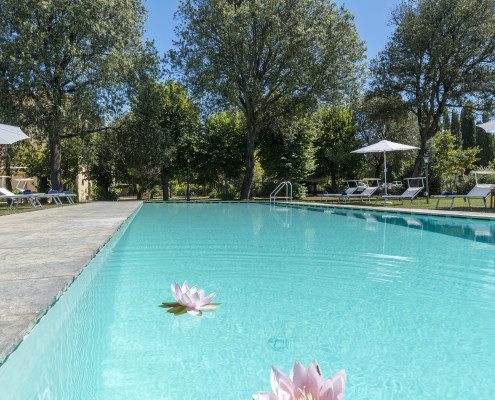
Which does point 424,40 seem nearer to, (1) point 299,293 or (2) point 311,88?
(2) point 311,88

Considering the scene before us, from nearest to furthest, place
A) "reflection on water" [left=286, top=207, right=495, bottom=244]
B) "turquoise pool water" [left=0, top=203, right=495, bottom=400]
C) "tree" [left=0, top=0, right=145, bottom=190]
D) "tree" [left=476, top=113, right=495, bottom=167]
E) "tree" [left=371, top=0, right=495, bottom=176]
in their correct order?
1. "turquoise pool water" [left=0, top=203, right=495, bottom=400]
2. "reflection on water" [left=286, top=207, right=495, bottom=244]
3. "tree" [left=0, top=0, right=145, bottom=190]
4. "tree" [left=371, top=0, right=495, bottom=176]
5. "tree" [left=476, top=113, right=495, bottom=167]

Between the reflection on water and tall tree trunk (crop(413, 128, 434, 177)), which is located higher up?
tall tree trunk (crop(413, 128, 434, 177))

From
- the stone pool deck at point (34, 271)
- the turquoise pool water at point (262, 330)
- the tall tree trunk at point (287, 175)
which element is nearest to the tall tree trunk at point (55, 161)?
the tall tree trunk at point (287, 175)

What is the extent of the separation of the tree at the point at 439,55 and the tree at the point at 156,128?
12771 mm

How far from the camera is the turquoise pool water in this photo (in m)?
1.75

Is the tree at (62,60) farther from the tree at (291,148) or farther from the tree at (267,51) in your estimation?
the tree at (291,148)

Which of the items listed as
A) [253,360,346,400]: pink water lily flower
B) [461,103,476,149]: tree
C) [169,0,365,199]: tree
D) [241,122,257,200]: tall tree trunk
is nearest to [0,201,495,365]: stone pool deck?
[253,360,346,400]: pink water lily flower

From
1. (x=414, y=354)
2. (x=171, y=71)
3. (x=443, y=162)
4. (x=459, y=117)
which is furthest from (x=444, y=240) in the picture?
(x=459, y=117)

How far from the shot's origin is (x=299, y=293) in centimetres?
336

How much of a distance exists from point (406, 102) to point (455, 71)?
3068mm

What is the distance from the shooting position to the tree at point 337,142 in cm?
3206

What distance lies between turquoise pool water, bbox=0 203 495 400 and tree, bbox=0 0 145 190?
597 inches

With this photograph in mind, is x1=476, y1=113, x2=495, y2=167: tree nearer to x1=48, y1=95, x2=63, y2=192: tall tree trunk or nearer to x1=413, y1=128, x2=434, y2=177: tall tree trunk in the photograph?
x1=413, y1=128, x2=434, y2=177: tall tree trunk

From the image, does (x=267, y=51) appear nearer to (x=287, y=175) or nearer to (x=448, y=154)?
(x=287, y=175)
